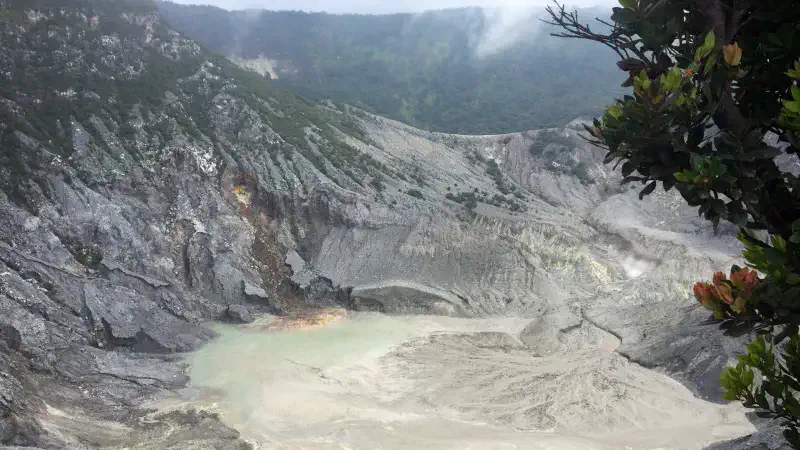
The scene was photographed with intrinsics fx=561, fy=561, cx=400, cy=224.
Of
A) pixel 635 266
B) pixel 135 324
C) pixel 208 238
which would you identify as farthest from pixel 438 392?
pixel 635 266

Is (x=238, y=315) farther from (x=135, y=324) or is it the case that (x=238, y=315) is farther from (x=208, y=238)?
(x=208, y=238)

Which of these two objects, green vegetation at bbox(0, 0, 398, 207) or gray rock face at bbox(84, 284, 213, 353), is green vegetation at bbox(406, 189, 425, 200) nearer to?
green vegetation at bbox(0, 0, 398, 207)

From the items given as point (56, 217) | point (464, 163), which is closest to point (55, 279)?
point (56, 217)

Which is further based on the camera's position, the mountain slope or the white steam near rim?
the mountain slope

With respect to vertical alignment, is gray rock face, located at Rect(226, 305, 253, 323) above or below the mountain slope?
below

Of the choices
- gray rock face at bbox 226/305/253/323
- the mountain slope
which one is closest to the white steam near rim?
gray rock face at bbox 226/305/253/323
